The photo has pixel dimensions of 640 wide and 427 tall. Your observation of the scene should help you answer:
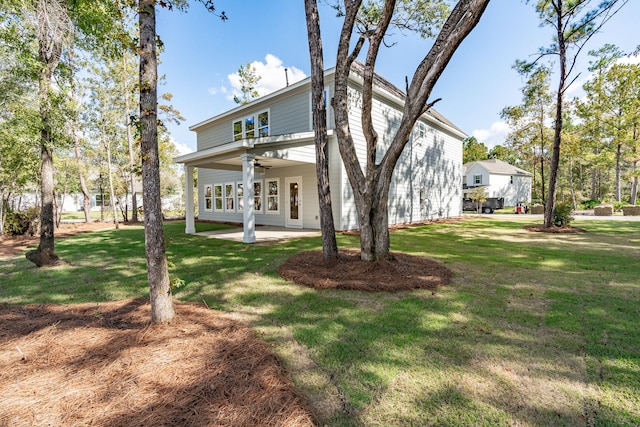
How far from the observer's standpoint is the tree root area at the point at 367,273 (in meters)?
4.62

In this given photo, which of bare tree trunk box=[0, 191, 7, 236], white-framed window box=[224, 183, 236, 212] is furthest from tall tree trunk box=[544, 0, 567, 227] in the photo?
bare tree trunk box=[0, 191, 7, 236]

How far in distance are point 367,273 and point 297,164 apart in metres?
8.42

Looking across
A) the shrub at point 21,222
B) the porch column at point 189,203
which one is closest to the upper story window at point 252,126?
the porch column at point 189,203

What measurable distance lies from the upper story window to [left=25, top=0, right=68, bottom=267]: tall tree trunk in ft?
27.2

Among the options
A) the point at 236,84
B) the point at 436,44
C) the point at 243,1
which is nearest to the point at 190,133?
the point at 236,84

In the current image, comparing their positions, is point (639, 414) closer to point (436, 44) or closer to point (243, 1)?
point (436, 44)

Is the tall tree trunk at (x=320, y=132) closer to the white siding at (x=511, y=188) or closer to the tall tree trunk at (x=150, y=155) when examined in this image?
the tall tree trunk at (x=150, y=155)

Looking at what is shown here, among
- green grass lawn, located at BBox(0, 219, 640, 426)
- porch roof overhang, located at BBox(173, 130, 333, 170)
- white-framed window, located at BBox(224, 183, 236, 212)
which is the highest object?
porch roof overhang, located at BBox(173, 130, 333, 170)

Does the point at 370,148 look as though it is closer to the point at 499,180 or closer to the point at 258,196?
the point at 258,196

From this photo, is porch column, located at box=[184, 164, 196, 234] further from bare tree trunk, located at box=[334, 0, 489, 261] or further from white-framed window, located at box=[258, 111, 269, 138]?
bare tree trunk, located at box=[334, 0, 489, 261]

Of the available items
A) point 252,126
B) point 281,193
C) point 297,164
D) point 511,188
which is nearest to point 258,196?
point 281,193

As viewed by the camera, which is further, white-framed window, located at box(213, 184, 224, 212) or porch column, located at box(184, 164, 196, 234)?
white-framed window, located at box(213, 184, 224, 212)

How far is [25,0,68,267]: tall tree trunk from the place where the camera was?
17.4 ft

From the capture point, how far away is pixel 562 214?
11.9 m
